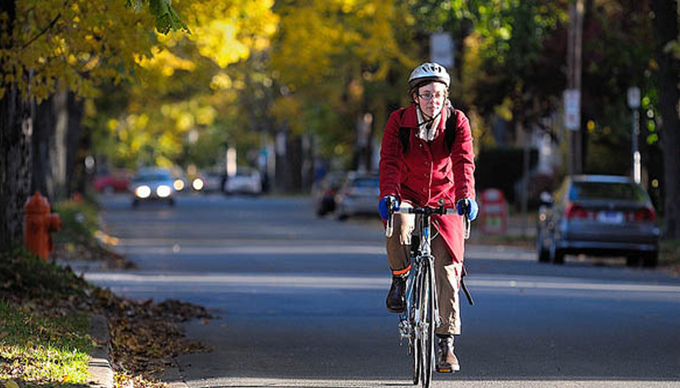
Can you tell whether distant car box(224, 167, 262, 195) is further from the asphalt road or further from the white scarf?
the white scarf

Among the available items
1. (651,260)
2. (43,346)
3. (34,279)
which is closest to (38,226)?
(34,279)

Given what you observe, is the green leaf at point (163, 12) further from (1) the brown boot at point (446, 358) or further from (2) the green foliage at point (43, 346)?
(1) the brown boot at point (446, 358)

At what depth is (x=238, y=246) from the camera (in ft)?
92.6

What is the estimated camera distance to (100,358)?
399 inches

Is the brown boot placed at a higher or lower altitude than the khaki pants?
lower

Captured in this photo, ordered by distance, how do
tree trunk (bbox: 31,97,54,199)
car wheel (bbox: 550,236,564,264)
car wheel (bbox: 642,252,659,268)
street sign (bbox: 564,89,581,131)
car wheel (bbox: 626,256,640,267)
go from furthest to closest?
street sign (bbox: 564,89,581,131)
tree trunk (bbox: 31,97,54,199)
car wheel (bbox: 626,256,640,267)
car wheel (bbox: 550,236,564,264)
car wheel (bbox: 642,252,659,268)

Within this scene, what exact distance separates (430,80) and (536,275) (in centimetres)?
1159

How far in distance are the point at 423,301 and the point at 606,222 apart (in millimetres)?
14167

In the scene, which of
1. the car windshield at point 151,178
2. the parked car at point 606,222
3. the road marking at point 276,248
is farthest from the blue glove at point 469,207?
the car windshield at point 151,178

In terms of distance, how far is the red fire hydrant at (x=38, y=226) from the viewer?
51.3ft

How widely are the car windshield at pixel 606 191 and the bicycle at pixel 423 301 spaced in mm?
14176

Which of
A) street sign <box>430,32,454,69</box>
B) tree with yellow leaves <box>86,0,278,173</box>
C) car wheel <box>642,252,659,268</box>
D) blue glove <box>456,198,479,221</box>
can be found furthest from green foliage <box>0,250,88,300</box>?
street sign <box>430,32,454,69</box>

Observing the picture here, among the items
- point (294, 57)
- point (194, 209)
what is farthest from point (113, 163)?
point (294, 57)

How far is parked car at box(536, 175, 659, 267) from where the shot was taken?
74.4 ft
